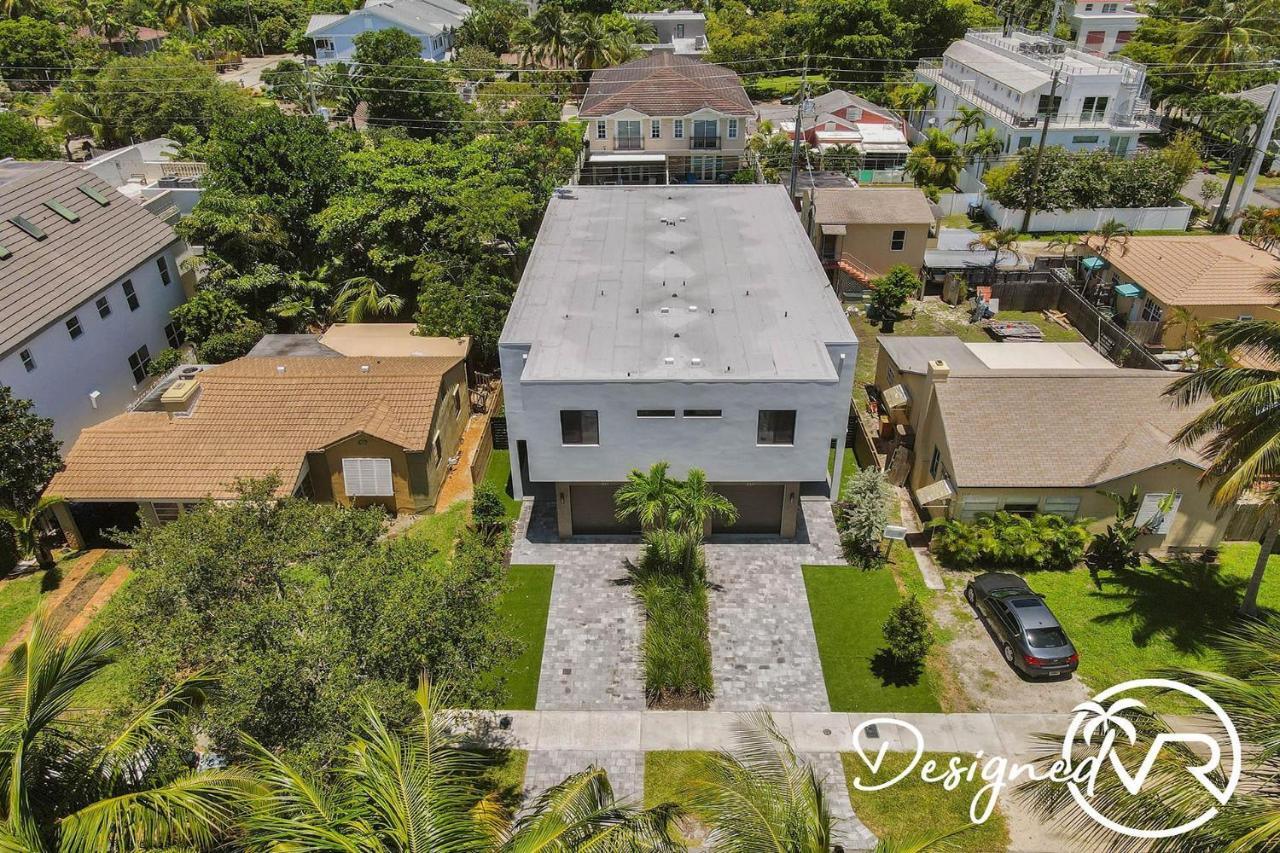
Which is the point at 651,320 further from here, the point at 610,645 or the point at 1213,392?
the point at 1213,392

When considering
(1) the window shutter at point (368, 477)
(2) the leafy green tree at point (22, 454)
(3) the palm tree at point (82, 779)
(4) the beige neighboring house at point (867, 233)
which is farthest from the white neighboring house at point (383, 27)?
(3) the palm tree at point (82, 779)

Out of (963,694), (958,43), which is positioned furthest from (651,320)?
(958,43)

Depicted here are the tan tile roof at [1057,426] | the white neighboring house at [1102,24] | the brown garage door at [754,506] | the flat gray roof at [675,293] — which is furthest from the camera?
the white neighboring house at [1102,24]

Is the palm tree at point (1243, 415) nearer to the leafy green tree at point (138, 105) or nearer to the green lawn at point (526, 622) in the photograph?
the green lawn at point (526, 622)

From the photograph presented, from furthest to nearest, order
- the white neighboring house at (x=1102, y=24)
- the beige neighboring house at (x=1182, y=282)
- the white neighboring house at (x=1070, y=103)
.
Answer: the white neighboring house at (x=1102, y=24), the white neighboring house at (x=1070, y=103), the beige neighboring house at (x=1182, y=282)

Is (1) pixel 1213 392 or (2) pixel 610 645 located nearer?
(1) pixel 1213 392

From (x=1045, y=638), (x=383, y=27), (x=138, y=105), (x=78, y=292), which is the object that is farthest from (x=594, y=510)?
(x=383, y=27)
